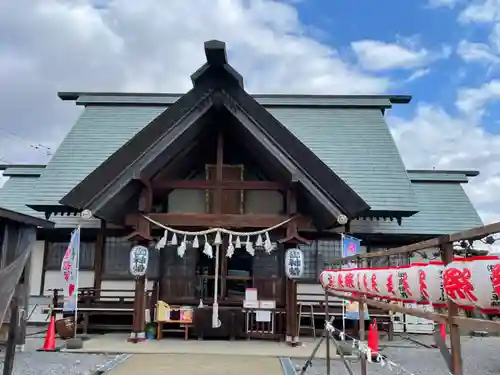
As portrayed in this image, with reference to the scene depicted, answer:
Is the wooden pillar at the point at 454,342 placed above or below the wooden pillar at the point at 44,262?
below

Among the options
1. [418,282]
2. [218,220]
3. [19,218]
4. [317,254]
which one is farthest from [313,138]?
[418,282]

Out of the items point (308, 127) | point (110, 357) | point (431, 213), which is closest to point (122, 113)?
point (308, 127)

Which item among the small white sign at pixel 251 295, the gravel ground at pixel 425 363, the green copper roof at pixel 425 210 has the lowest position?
the gravel ground at pixel 425 363

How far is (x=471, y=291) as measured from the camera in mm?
2770

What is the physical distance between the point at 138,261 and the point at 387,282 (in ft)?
23.6

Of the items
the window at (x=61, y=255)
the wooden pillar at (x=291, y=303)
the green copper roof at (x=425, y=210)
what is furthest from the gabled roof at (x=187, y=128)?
the window at (x=61, y=255)

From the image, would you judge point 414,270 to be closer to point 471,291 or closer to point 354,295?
point 471,291

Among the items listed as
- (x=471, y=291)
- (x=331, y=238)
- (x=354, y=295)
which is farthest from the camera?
(x=331, y=238)

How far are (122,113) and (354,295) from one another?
41.4 feet

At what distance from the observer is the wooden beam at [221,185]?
10453 mm

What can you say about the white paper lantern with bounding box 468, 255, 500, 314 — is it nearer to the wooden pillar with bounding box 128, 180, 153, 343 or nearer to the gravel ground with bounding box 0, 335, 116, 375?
the gravel ground with bounding box 0, 335, 116, 375

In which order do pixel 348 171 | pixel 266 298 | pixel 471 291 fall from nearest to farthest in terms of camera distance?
pixel 471 291
pixel 266 298
pixel 348 171

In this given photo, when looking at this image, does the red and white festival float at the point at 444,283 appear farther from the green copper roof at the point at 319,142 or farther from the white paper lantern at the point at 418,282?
the green copper roof at the point at 319,142

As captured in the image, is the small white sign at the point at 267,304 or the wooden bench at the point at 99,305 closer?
the small white sign at the point at 267,304
